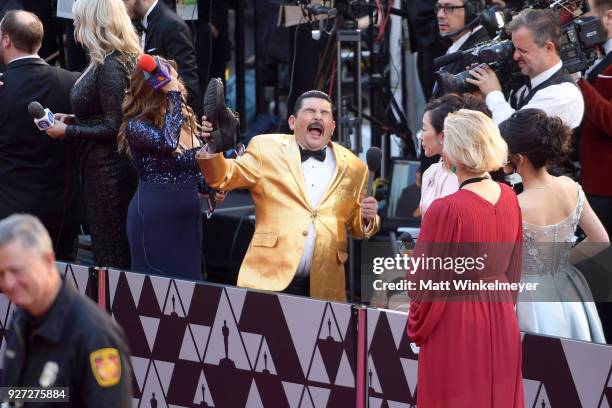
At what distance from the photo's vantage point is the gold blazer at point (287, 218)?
5824 mm

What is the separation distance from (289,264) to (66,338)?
8.50 ft

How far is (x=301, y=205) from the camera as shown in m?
5.86

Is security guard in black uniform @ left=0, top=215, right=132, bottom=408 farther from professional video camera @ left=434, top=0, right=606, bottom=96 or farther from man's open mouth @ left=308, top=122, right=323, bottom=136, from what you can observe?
professional video camera @ left=434, top=0, right=606, bottom=96

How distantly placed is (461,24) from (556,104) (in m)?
1.33

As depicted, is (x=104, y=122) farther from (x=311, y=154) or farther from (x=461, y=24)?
(x=461, y=24)

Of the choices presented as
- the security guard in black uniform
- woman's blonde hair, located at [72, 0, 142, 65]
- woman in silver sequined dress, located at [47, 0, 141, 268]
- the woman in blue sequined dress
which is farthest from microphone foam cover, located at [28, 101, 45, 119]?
the security guard in black uniform

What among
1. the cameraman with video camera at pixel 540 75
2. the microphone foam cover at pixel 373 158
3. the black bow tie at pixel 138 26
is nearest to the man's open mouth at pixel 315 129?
the microphone foam cover at pixel 373 158

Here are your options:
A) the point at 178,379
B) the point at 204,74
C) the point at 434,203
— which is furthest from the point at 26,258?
the point at 204,74

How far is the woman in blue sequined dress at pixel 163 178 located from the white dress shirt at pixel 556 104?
1506 millimetres

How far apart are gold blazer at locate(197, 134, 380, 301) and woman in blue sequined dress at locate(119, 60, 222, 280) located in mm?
334

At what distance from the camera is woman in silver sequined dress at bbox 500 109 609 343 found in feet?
16.5

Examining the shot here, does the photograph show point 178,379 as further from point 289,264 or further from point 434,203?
point 434,203

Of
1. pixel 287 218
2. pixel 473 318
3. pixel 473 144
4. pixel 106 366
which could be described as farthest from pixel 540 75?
pixel 106 366

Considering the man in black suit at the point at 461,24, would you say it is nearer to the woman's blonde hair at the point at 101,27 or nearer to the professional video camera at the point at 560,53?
the professional video camera at the point at 560,53
